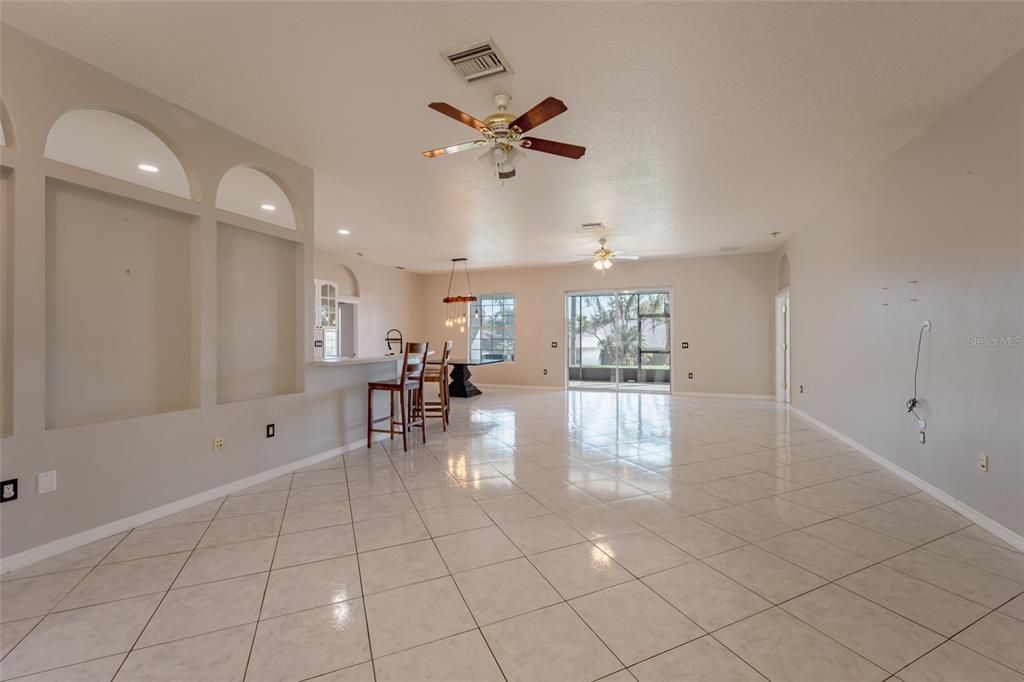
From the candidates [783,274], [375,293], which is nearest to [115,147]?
[375,293]

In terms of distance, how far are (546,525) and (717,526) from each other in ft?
3.41

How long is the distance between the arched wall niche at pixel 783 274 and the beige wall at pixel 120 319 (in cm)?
697

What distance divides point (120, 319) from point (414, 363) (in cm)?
228

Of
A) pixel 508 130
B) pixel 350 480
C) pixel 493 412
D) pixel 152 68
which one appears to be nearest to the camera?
pixel 152 68

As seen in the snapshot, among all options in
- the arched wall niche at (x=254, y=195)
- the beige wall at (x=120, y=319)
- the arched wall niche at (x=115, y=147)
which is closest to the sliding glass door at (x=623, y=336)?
the arched wall niche at (x=254, y=195)

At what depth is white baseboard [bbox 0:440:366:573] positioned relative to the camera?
2.10 m

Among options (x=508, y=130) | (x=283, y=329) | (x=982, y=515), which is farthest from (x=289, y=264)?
(x=982, y=515)

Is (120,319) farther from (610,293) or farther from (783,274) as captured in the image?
(783,274)

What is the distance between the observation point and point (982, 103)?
2.50 metres

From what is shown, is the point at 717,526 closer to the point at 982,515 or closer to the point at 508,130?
the point at 982,515

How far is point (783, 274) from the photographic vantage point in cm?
700

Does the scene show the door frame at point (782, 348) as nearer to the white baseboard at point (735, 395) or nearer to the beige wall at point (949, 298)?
the white baseboard at point (735, 395)

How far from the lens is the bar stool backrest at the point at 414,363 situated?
419 centimetres

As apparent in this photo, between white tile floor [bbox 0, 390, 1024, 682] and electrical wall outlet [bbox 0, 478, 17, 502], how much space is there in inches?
15.5
